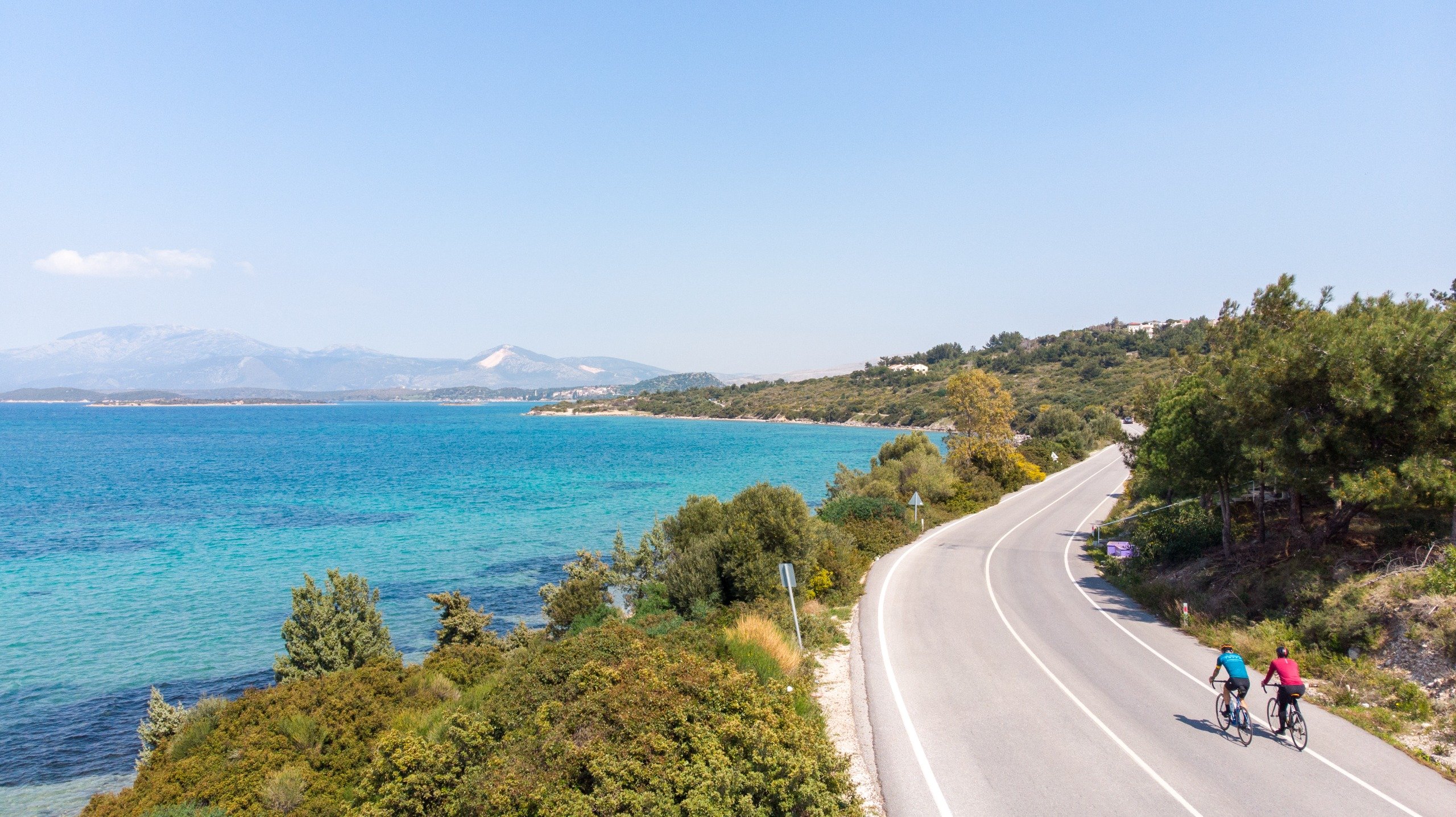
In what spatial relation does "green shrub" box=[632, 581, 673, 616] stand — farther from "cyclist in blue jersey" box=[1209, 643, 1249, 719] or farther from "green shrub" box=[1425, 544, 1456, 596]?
"green shrub" box=[1425, 544, 1456, 596]

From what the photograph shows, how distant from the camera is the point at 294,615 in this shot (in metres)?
15.8

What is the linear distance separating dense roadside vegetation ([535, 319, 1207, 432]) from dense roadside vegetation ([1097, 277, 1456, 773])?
74.1 m

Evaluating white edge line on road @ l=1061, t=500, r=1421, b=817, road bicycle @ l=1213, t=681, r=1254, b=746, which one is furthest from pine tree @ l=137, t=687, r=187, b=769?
white edge line on road @ l=1061, t=500, r=1421, b=817

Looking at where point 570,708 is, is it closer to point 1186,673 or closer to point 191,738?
point 191,738

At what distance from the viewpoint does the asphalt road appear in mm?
8180

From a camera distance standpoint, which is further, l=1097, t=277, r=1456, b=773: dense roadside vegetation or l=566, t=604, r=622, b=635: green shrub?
l=566, t=604, r=622, b=635: green shrub

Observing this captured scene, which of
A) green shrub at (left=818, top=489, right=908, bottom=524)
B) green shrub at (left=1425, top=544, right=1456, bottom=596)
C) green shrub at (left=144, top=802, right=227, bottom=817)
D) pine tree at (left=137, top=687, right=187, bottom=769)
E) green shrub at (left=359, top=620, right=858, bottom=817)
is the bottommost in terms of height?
pine tree at (left=137, top=687, right=187, bottom=769)

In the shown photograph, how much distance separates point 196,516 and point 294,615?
37.6 metres

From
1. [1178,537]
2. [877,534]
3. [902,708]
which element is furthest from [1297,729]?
[877,534]

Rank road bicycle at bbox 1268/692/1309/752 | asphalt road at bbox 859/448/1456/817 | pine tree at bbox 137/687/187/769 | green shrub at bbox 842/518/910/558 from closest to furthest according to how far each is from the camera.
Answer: asphalt road at bbox 859/448/1456/817 → road bicycle at bbox 1268/692/1309/752 → pine tree at bbox 137/687/187/769 → green shrub at bbox 842/518/910/558

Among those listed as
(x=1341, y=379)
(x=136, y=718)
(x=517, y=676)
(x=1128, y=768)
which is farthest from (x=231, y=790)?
(x=1341, y=379)

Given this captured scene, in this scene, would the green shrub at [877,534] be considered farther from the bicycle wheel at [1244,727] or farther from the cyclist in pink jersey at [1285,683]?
the cyclist in pink jersey at [1285,683]

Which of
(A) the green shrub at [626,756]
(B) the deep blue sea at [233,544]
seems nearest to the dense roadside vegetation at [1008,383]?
(B) the deep blue sea at [233,544]

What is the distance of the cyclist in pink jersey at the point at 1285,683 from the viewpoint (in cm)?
952
